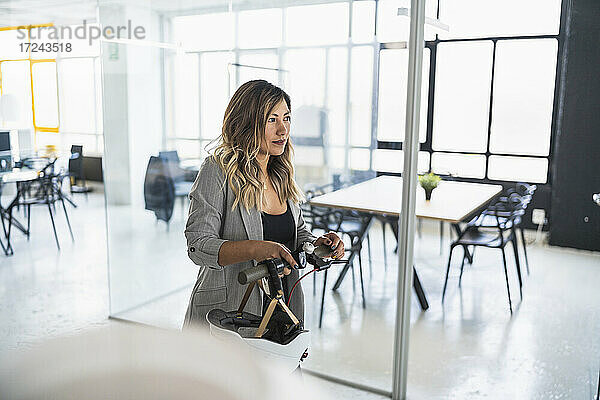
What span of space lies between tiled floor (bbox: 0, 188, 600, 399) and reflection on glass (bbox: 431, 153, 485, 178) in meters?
0.31

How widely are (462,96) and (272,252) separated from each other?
1404 mm

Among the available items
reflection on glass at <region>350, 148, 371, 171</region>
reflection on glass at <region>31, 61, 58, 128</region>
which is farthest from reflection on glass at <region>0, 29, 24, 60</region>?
reflection on glass at <region>350, 148, 371, 171</region>

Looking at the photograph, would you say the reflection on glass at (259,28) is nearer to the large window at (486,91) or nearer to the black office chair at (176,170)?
the large window at (486,91)

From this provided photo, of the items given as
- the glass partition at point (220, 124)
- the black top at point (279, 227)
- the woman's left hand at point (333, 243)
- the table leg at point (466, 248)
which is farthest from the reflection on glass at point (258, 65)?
the woman's left hand at point (333, 243)

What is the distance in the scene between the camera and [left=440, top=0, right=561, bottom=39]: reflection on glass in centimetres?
250

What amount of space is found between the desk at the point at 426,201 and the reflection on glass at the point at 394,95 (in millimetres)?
227

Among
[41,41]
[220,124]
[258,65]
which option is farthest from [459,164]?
[41,41]

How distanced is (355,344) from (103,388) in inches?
108

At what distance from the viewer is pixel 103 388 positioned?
543 mm

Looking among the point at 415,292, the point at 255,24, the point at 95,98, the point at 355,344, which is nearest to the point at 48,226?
the point at 95,98

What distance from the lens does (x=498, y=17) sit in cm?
256

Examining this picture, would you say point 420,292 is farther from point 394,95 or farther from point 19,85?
point 19,85

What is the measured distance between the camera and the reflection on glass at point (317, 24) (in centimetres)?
289

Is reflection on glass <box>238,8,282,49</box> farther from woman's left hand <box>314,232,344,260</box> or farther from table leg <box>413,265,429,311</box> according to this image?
woman's left hand <box>314,232,344,260</box>
